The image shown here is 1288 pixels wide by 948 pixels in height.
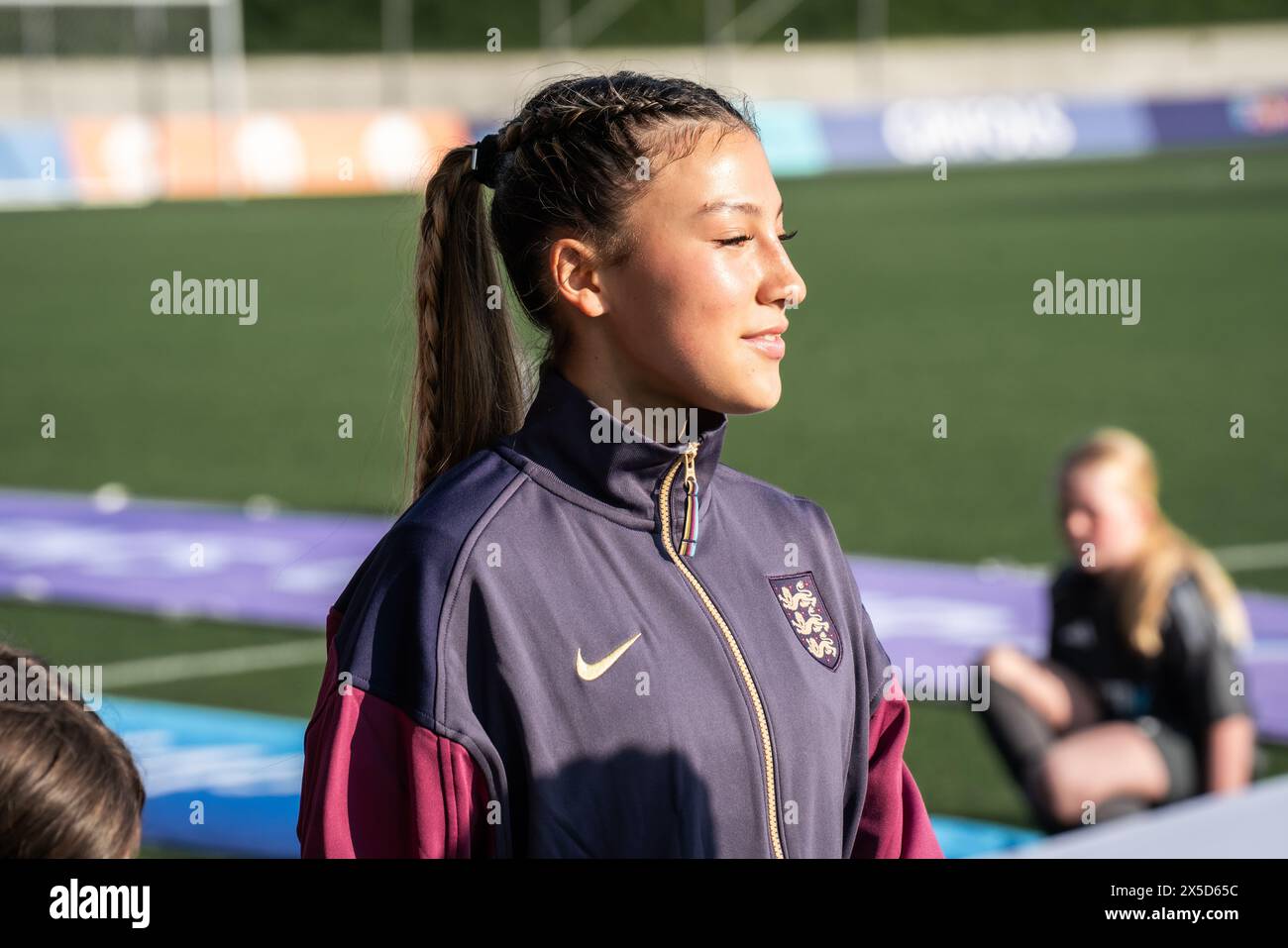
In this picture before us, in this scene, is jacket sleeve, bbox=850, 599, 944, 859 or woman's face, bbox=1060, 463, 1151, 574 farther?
woman's face, bbox=1060, 463, 1151, 574

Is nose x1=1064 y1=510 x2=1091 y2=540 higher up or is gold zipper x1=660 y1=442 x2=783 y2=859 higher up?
nose x1=1064 y1=510 x2=1091 y2=540

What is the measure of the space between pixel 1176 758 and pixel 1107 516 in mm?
614

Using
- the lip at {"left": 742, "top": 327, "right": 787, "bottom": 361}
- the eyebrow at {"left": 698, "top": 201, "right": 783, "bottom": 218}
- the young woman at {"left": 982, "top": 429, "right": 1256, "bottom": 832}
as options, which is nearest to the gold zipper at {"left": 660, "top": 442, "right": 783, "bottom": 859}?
the lip at {"left": 742, "top": 327, "right": 787, "bottom": 361}

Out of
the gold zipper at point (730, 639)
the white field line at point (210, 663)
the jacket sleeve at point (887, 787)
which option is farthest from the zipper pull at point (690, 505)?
the white field line at point (210, 663)

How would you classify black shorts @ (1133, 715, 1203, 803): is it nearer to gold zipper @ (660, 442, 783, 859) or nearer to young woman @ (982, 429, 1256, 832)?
young woman @ (982, 429, 1256, 832)

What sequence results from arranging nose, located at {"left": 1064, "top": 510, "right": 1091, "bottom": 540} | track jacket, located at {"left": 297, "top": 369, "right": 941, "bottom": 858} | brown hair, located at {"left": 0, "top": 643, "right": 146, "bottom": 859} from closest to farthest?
brown hair, located at {"left": 0, "top": 643, "right": 146, "bottom": 859}, track jacket, located at {"left": 297, "top": 369, "right": 941, "bottom": 858}, nose, located at {"left": 1064, "top": 510, "right": 1091, "bottom": 540}

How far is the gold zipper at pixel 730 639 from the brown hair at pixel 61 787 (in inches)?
23.1

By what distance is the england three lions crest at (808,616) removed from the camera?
191 cm

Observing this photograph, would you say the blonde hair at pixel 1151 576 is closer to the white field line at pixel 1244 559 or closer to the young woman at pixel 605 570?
the young woman at pixel 605 570

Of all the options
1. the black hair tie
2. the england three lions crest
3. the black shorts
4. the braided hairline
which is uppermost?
the braided hairline

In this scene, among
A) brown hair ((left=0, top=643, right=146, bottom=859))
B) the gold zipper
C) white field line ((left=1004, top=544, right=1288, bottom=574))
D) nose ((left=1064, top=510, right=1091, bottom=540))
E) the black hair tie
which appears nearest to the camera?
brown hair ((left=0, top=643, right=146, bottom=859))

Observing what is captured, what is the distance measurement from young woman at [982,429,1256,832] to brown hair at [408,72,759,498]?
265cm

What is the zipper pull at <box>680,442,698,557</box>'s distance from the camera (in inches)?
74.5
